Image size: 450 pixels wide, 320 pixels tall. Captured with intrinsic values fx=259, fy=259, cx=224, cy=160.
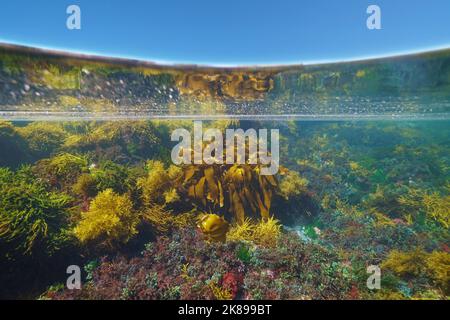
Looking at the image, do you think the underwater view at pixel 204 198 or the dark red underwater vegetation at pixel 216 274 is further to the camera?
the underwater view at pixel 204 198

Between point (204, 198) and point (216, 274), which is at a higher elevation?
point (204, 198)

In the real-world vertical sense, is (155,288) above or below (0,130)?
below

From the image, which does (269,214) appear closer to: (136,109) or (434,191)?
(434,191)

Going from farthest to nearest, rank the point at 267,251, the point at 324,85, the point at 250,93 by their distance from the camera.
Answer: the point at 250,93 < the point at 324,85 < the point at 267,251

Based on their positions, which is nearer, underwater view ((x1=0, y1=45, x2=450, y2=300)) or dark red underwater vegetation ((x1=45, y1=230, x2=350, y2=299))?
dark red underwater vegetation ((x1=45, y1=230, x2=350, y2=299))

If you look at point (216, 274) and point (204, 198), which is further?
point (204, 198)
